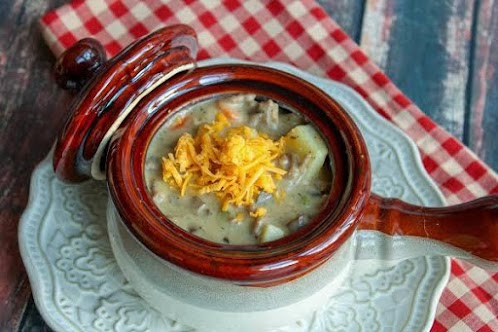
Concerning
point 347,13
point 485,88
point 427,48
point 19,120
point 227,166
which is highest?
point 19,120

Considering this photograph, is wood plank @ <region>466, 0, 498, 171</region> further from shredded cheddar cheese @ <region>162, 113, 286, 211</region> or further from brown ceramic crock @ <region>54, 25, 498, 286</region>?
shredded cheddar cheese @ <region>162, 113, 286, 211</region>

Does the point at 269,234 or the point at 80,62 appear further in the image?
the point at 80,62

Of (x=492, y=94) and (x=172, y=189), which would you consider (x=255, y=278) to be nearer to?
(x=172, y=189)

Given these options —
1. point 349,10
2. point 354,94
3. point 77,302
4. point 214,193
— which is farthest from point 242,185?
point 349,10

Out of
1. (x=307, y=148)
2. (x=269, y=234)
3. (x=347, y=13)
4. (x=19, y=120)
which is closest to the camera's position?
(x=269, y=234)

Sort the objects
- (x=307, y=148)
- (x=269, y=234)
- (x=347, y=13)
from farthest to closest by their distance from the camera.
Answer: (x=347, y=13) → (x=307, y=148) → (x=269, y=234)

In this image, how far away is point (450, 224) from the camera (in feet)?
4.42

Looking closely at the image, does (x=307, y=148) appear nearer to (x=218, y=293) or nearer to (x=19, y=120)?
(x=218, y=293)

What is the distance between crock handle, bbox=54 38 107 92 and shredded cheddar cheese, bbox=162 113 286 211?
230 millimetres

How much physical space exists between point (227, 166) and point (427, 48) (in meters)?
0.94

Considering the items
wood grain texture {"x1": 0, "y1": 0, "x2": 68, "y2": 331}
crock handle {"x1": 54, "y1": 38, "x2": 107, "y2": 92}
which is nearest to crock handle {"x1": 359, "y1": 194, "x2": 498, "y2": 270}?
crock handle {"x1": 54, "y1": 38, "x2": 107, "y2": 92}

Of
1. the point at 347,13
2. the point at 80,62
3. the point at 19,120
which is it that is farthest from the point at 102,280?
the point at 347,13

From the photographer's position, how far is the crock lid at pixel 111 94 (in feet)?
4.48

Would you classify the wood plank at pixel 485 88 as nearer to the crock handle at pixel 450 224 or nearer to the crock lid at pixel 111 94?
the crock handle at pixel 450 224
